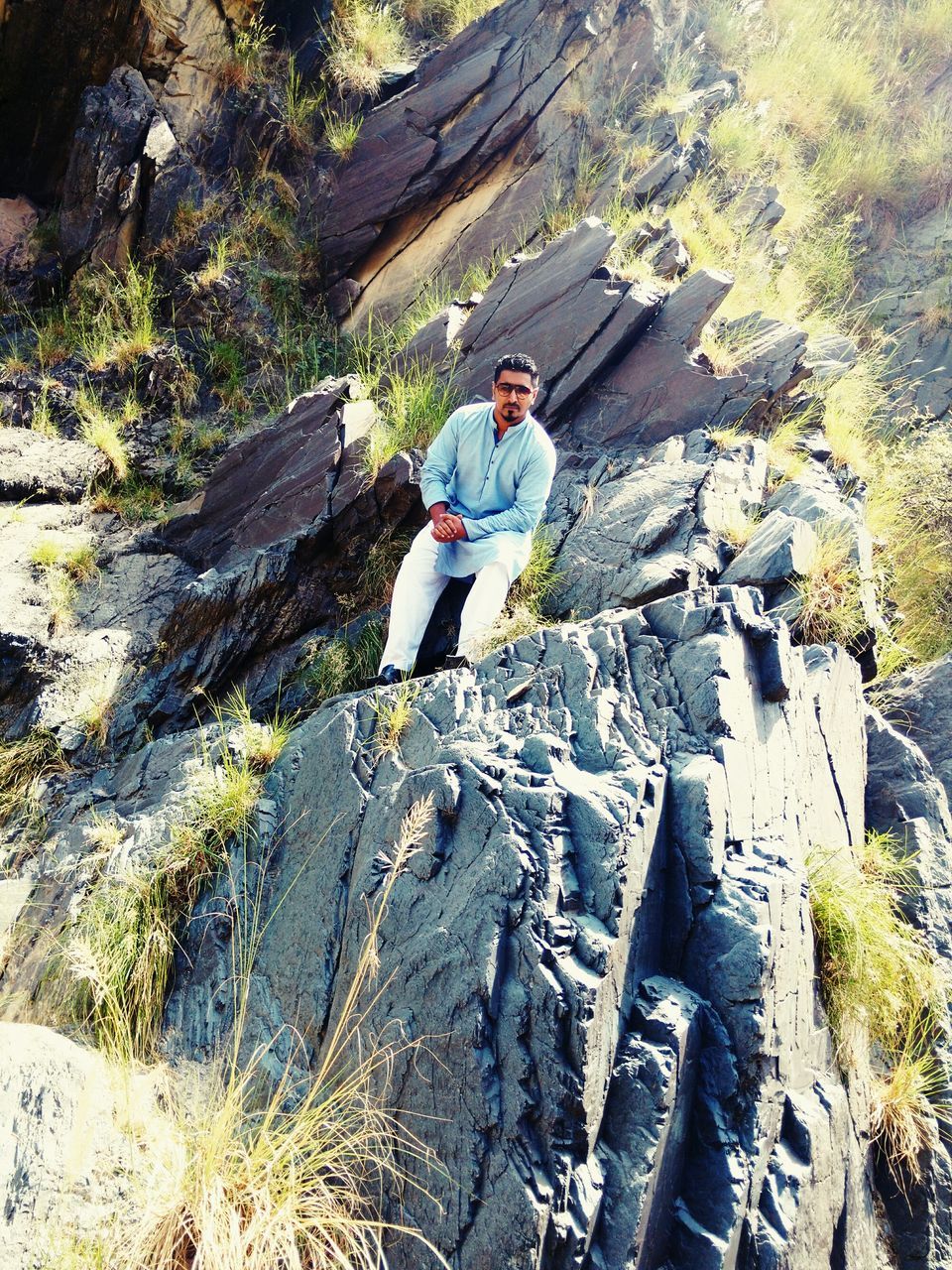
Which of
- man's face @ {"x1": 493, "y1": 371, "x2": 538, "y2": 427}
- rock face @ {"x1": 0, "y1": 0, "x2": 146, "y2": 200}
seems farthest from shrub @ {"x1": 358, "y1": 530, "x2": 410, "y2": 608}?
rock face @ {"x1": 0, "y1": 0, "x2": 146, "y2": 200}

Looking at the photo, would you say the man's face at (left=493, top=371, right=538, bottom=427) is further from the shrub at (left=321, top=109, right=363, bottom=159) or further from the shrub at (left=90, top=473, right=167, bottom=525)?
the shrub at (left=321, top=109, right=363, bottom=159)

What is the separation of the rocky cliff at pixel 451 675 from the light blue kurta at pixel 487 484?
0.33 meters

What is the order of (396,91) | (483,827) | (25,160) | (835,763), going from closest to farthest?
(483,827), (835,763), (25,160), (396,91)

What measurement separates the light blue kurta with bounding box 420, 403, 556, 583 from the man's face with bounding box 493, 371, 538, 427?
81mm

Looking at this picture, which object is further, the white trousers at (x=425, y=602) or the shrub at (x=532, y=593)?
the shrub at (x=532, y=593)

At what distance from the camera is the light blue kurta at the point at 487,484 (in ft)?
15.8

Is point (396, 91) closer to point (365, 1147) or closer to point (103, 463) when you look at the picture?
point (103, 463)

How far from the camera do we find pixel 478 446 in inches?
197

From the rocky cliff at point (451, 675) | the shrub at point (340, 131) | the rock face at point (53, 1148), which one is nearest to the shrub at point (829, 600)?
the rocky cliff at point (451, 675)

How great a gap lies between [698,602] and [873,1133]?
212 cm

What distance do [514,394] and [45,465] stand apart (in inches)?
145

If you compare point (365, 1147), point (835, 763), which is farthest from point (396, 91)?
point (365, 1147)

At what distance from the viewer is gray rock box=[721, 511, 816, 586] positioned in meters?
4.61

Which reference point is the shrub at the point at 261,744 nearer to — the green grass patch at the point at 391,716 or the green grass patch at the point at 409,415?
the green grass patch at the point at 391,716
